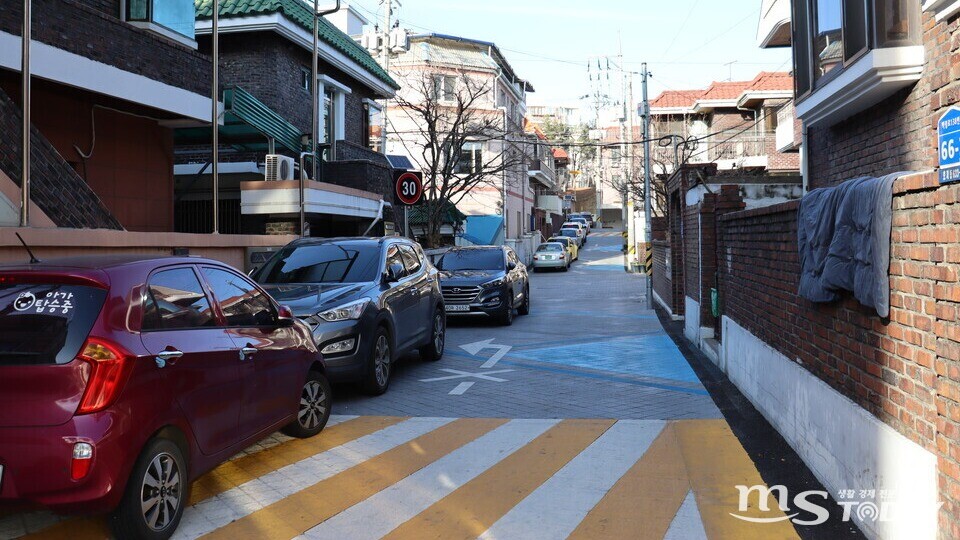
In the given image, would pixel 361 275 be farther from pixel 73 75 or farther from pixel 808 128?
pixel 808 128

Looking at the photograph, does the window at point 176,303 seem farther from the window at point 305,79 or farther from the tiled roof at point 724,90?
the tiled roof at point 724,90

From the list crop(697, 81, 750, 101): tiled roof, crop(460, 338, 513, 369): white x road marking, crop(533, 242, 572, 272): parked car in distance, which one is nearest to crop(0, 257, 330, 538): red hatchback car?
crop(460, 338, 513, 369): white x road marking

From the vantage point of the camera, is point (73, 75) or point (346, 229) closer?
point (73, 75)

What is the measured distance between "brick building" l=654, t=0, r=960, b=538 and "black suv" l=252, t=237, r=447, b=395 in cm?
403

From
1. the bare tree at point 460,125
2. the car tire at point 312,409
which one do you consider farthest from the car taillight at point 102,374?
the bare tree at point 460,125

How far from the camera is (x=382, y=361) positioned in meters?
9.10

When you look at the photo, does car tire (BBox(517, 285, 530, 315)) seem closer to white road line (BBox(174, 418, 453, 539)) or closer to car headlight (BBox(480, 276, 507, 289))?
car headlight (BBox(480, 276, 507, 289))

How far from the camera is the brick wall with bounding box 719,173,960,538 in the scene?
3.60 metres

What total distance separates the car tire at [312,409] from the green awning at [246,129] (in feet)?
28.1

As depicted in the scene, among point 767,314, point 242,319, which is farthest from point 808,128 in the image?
point 242,319

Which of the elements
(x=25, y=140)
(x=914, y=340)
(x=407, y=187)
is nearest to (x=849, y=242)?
(x=914, y=340)

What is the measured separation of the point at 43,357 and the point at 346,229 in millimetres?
16736

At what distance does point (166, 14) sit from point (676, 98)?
132 feet

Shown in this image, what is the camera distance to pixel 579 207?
382 feet
